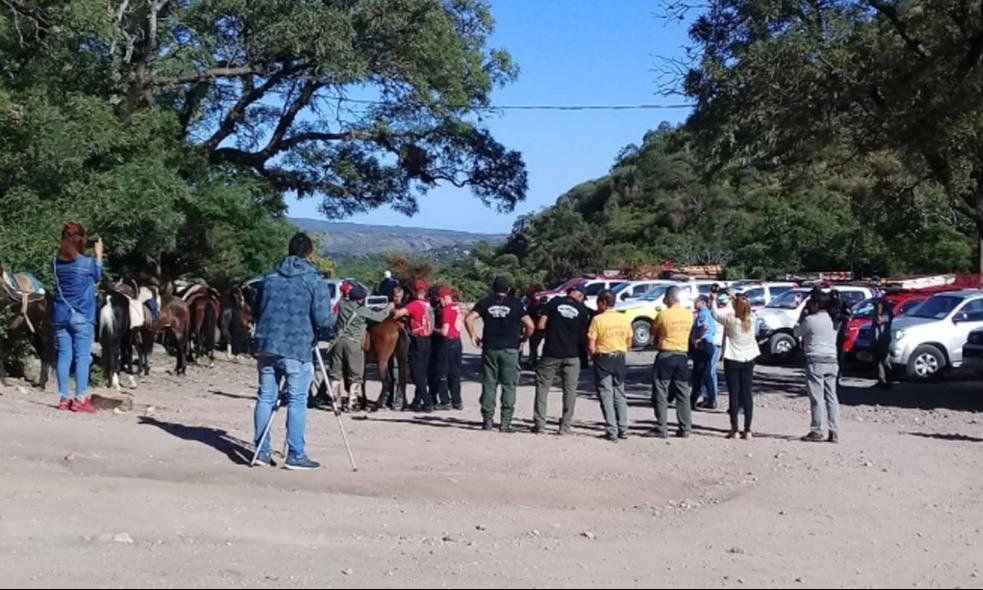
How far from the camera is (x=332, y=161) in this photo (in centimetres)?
3052

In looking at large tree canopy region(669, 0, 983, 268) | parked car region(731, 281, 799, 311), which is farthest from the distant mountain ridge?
large tree canopy region(669, 0, 983, 268)

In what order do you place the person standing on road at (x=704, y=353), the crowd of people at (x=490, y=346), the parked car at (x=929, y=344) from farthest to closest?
the parked car at (x=929, y=344) < the person standing on road at (x=704, y=353) < the crowd of people at (x=490, y=346)

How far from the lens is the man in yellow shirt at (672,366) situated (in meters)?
14.0

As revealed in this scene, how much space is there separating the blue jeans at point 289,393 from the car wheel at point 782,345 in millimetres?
18795

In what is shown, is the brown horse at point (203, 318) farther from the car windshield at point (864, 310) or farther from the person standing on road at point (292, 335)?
the car windshield at point (864, 310)

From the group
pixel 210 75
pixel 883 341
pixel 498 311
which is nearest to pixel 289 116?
pixel 210 75

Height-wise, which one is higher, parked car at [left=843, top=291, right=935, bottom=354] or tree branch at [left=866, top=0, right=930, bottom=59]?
tree branch at [left=866, top=0, right=930, bottom=59]

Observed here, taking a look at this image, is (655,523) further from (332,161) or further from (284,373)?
(332,161)

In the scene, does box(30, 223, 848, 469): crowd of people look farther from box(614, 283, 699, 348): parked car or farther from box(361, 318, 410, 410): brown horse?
box(614, 283, 699, 348): parked car

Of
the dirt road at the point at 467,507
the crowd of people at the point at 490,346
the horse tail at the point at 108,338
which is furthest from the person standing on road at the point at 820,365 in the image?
the horse tail at the point at 108,338

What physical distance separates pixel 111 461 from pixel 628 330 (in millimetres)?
5977

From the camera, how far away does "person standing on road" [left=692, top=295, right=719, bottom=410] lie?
1686cm

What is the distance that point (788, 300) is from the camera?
95.0 feet

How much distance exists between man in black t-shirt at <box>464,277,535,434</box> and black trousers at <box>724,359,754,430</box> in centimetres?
253
